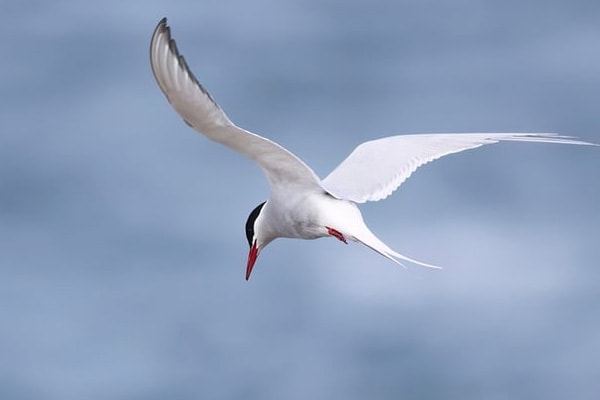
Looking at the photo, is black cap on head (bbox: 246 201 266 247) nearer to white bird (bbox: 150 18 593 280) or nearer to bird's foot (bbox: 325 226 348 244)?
white bird (bbox: 150 18 593 280)

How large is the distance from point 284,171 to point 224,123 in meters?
0.61

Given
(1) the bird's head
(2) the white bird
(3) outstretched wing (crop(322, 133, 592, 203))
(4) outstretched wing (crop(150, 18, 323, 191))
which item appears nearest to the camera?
(4) outstretched wing (crop(150, 18, 323, 191))

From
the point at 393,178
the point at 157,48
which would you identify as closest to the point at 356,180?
the point at 393,178

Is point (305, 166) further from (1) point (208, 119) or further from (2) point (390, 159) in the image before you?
(2) point (390, 159)

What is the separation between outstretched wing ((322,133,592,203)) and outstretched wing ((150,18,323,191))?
20 cm

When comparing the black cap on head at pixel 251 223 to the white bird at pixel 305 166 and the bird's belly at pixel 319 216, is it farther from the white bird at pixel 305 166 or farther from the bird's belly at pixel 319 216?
the bird's belly at pixel 319 216

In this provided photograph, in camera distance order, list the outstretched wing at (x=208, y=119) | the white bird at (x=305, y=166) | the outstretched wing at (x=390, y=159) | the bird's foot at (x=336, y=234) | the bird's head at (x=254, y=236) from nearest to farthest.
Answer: the outstretched wing at (x=208, y=119)
the white bird at (x=305, y=166)
the bird's foot at (x=336, y=234)
the outstretched wing at (x=390, y=159)
the bird's head at (x=254, y=236)

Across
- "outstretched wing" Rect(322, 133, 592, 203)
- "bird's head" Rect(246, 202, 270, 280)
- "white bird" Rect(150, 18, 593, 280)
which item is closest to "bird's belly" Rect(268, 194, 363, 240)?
"white bird" Rect(150, 18, 593, 280)

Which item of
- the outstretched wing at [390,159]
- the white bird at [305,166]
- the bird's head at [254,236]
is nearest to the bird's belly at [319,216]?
the white bird at [305,166]

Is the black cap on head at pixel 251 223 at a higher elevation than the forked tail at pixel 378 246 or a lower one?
higher

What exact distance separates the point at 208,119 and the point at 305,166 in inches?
22.0

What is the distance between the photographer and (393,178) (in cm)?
679

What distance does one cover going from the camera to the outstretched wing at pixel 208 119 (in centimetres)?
553

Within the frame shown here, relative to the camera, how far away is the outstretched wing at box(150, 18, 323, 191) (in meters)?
5.53
